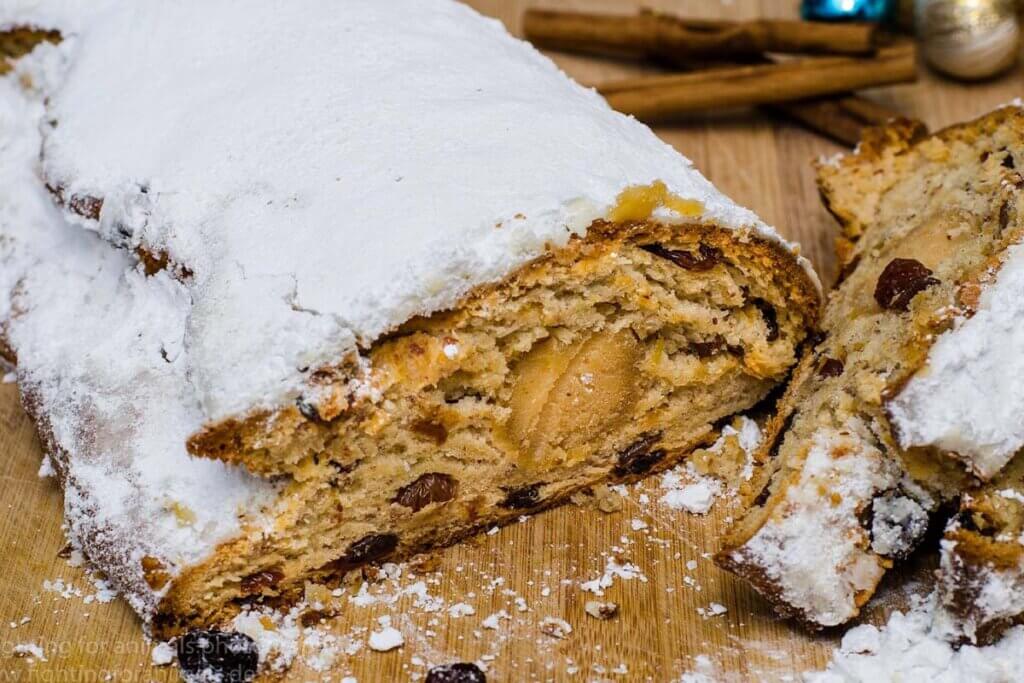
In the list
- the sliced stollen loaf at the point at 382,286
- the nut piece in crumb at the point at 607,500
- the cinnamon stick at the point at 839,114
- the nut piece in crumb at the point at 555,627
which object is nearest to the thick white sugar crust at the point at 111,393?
the sliced stollen loaf at the point at 382,286

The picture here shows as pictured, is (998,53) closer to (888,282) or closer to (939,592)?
(888,282)

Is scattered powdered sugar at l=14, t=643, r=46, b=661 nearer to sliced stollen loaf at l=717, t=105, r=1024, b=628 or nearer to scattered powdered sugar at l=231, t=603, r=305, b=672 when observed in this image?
scattered powdered sugar at l=231, t=603, r=305, b=672

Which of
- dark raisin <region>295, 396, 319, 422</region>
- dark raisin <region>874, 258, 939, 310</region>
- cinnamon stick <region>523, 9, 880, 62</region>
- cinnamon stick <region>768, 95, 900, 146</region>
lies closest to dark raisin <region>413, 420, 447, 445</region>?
dark raisin <region>295, 396, 319, 422</region>

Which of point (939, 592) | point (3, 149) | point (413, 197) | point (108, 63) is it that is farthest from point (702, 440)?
point (3, 149)

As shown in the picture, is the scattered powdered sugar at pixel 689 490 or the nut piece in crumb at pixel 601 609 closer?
the nut piece in crumb at pixel 601 609

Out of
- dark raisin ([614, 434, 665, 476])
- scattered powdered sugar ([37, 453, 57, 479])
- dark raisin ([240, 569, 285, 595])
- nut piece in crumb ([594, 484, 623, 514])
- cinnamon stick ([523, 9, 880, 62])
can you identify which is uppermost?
cinnamon stick ([523, 9, 880, 62])

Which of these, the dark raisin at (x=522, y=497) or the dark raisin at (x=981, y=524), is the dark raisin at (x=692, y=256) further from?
the dark raisin at (x=981, y=524)

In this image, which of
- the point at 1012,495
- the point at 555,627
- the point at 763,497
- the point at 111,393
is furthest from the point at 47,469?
the point at 1012,495

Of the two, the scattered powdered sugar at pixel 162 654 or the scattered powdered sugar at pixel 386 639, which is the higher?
the scattered powdered sugar at pixel 386 639
